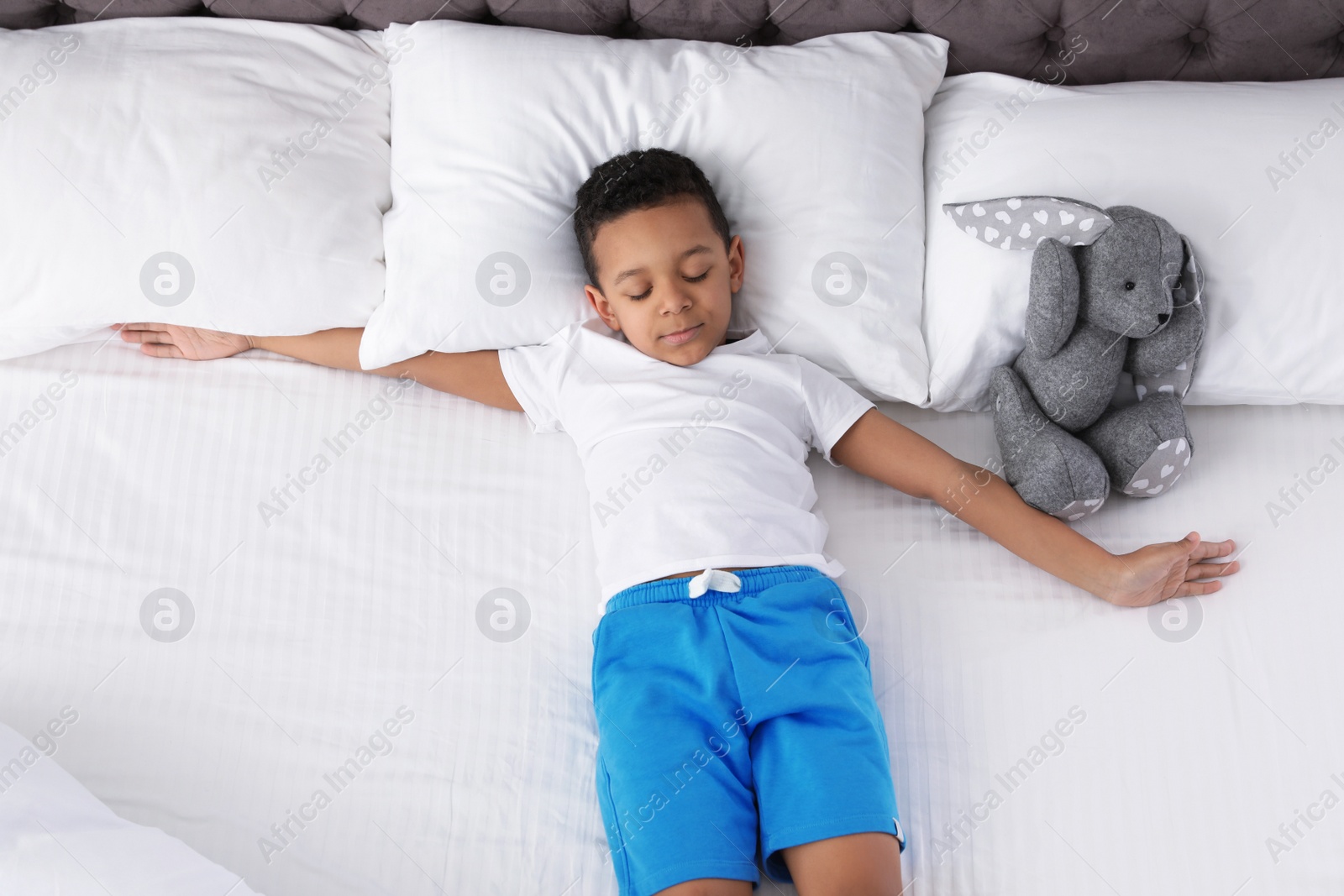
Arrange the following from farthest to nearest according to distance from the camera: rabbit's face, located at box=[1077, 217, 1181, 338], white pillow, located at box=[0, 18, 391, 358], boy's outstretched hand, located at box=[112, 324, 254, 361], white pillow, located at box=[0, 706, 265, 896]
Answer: boy's outstretched hand, located at box=[112, 324, 254, 361], white pillow, located at box=[0, 18, 391, 358], rabbit's face, located at box=[1077, 217, 1181, 338], white pillow, located at box=[0, 706, 265, 896]

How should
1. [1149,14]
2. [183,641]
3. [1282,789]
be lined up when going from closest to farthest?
[1282,789] < [183,641] < [1149,14]

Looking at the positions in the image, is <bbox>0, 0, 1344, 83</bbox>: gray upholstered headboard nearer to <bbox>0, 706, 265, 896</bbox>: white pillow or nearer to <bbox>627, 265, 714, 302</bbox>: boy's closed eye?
<bbox>627, 265, 714, 302</bbox>: boy's closed eye

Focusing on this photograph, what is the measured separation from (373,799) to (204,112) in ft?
3.41

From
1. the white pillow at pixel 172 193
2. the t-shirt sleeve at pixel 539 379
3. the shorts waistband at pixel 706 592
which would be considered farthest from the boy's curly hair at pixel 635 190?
the shorts waistband at pixel 706 592

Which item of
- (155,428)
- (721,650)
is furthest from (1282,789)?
(155,428)

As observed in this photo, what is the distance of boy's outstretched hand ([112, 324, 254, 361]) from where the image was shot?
1.56 meters

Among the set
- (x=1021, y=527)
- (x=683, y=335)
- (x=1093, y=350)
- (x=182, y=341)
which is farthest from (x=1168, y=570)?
(x=182, y=341)

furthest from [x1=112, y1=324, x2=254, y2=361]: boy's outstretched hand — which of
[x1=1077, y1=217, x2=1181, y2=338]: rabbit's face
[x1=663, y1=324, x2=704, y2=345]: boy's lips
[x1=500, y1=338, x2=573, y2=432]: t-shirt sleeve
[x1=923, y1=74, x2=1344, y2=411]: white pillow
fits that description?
[x1=1077, y1=217, x2=1181, y2=338]: rabbit's face

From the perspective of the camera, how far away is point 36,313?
1473 millimetres

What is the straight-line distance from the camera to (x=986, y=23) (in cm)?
159

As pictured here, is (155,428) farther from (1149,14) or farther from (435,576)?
(1149,14)

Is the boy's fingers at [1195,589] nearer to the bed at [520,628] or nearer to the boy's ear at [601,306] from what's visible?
the bed at [520,628]

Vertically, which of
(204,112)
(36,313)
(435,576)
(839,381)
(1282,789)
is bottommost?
(1282,789)

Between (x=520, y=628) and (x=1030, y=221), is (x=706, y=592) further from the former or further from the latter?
(x=1030, y=221)
